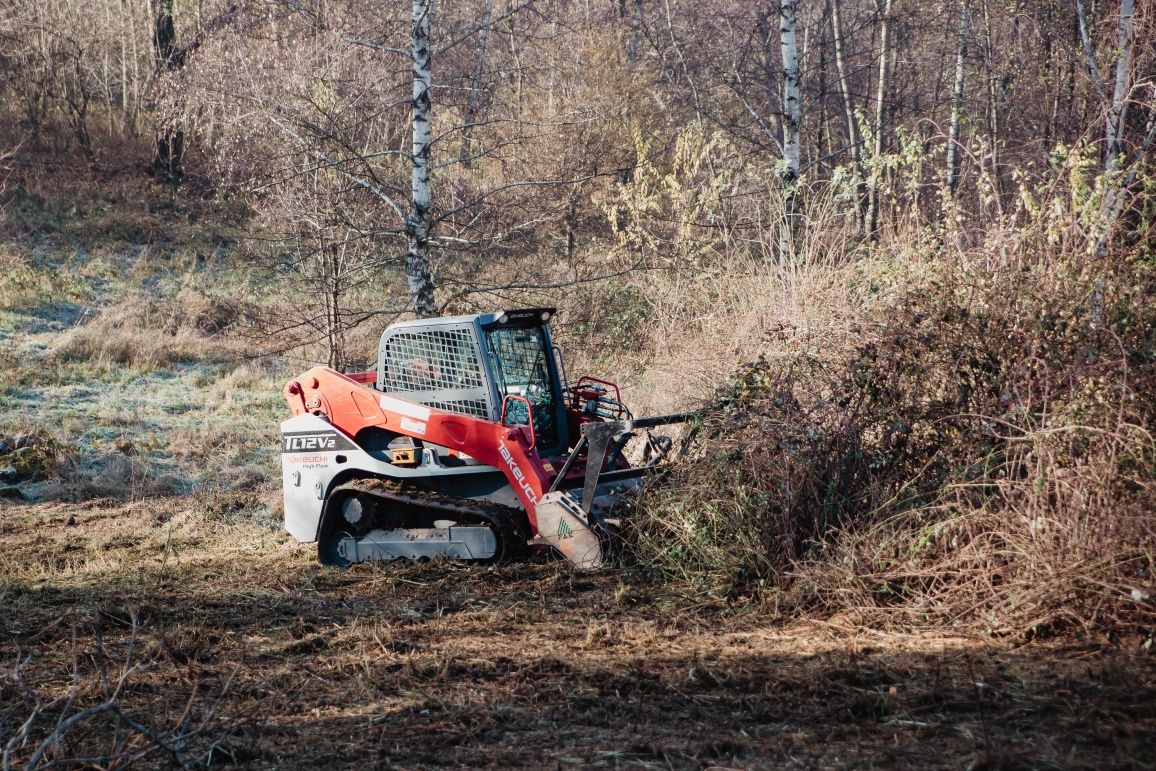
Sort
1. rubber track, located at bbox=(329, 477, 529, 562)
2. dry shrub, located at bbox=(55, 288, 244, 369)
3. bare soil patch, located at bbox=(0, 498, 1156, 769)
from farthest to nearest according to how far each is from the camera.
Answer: dry shrub, located at bbox=(55, 288, 244, 369)
rubber track, located at bbox=(329, 477, 529, 562)
bare soil patch, located at bbox=(0, 498, 1156, 769)

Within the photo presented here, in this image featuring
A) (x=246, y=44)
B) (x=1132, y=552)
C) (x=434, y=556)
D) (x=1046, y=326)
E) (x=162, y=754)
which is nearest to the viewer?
(x=162, y=754)

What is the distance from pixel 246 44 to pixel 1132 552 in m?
16.7

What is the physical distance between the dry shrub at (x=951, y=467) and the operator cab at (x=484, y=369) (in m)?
1.20

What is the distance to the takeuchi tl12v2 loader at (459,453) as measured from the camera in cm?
712

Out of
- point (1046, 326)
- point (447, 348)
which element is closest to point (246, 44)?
point (447, 348)

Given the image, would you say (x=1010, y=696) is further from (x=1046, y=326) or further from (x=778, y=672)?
(x=1046, y=326)

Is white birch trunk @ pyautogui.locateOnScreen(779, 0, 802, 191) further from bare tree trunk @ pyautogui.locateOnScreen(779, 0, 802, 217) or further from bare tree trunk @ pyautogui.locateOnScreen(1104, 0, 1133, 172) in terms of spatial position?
bare tree trunk @ pyautogui.locateOnScreen(1104, 0, 1133, 172)

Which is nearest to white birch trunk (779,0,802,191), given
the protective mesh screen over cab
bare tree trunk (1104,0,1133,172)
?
bare tree trunk (1104,0,1133,172)

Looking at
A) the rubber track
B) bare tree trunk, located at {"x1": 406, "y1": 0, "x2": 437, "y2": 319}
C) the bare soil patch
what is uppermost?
bare tree trunk, located at {"x1": 406, "y1": 0, "x2": 437, "y2": 319}

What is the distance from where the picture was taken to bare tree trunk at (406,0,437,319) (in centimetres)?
1062

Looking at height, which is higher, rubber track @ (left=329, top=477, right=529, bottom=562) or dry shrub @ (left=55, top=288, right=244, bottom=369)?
dry shrub @ (left=55, top=288, right=244, bottom=369)

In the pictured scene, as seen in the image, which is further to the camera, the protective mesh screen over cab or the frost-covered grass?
the frost-covered grass

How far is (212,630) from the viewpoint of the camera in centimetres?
600

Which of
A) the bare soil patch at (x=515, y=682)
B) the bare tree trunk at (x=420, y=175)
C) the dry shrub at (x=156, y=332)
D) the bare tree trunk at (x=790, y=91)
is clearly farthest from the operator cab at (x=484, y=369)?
the dry shrub at (x=156, y=332)
